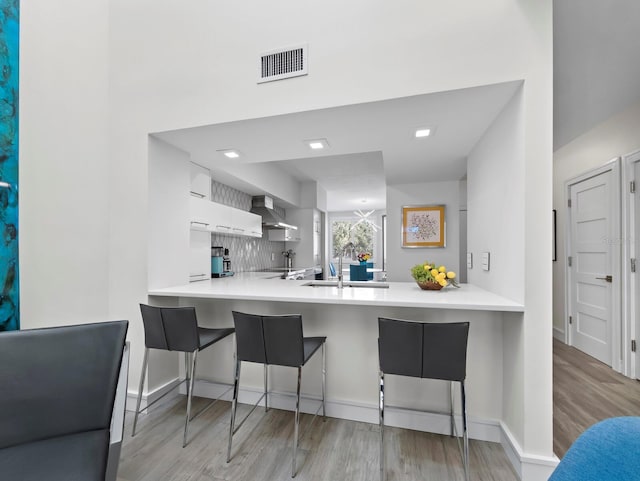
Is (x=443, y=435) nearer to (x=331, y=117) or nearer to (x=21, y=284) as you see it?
(x=331, y=117)

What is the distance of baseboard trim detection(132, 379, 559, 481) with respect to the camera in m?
1.65

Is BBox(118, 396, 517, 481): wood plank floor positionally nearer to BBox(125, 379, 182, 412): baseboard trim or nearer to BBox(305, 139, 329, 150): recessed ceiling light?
BBox(125, 379, 182, 412): baseboard trim

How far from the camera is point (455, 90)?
1.72 meters

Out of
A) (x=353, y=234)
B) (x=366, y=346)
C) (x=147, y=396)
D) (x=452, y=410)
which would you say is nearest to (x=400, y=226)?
(x=366, y=346)

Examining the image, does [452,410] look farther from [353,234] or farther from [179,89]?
[353,234]

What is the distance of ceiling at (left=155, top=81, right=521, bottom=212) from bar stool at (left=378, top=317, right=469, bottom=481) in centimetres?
130

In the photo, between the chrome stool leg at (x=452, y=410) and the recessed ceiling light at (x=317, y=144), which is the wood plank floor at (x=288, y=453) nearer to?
the chrome stool leg at (x=452, y=410)

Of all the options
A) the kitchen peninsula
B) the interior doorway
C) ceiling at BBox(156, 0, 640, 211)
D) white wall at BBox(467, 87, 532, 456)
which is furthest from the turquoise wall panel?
the interior doorway

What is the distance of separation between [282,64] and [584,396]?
3621 millimetres

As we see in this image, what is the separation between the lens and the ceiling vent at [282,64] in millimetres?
1967

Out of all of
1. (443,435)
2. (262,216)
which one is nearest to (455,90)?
(443,435)

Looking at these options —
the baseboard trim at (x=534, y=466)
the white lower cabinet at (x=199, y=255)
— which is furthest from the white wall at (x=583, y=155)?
the white lower cabinet at (x=199, y=255)

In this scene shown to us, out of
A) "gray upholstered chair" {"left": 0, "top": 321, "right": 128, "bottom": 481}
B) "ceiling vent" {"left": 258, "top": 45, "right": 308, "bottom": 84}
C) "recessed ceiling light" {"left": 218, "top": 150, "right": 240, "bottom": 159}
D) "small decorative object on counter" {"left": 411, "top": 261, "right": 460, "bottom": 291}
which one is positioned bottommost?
"gray upholstered chair" {"left": 0, "top": 321, "right": 128, "bottom": 481}

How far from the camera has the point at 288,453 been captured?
190 cm
